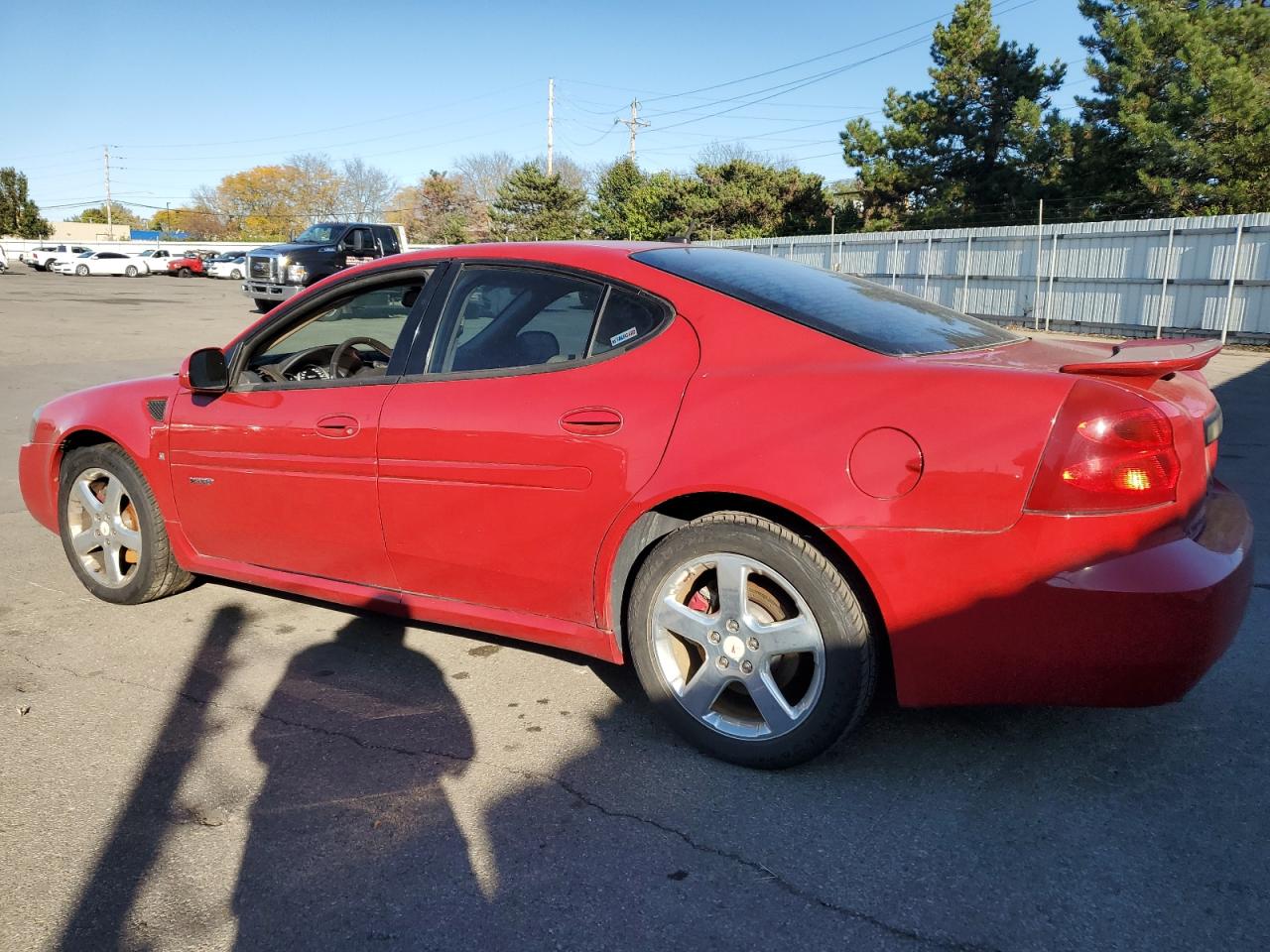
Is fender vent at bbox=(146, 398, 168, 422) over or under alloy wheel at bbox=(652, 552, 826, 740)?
over

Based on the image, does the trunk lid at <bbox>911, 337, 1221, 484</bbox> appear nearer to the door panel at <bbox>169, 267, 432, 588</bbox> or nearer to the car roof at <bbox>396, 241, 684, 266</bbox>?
the car roof at <bbox>396, 241, 684, 266</bbox>

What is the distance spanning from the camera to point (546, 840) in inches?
103

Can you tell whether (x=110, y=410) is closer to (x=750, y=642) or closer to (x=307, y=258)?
(x=750, y=642)

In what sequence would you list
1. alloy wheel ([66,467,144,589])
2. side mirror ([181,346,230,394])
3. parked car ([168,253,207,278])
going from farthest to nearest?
parked car ([168,253,207,278]) < alloy wheel ([66,467,144,589]) < side mirror ([181,346,230,394])

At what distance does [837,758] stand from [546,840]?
3.11 feet

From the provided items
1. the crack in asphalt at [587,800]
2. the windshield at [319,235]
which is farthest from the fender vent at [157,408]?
the windshield at [319,235]

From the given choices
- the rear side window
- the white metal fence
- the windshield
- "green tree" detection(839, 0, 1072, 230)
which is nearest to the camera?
the rear side window

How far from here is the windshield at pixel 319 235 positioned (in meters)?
23.9

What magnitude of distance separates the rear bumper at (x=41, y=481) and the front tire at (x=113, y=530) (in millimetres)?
72

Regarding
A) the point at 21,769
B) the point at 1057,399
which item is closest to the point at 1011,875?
the point at 1057,399

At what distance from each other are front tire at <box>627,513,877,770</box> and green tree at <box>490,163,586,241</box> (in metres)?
55.0

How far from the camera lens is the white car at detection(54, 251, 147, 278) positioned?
1980 inches

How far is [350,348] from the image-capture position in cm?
429

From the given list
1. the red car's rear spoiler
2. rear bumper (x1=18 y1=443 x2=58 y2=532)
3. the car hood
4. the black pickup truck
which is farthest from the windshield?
the red car's rear spoiler
